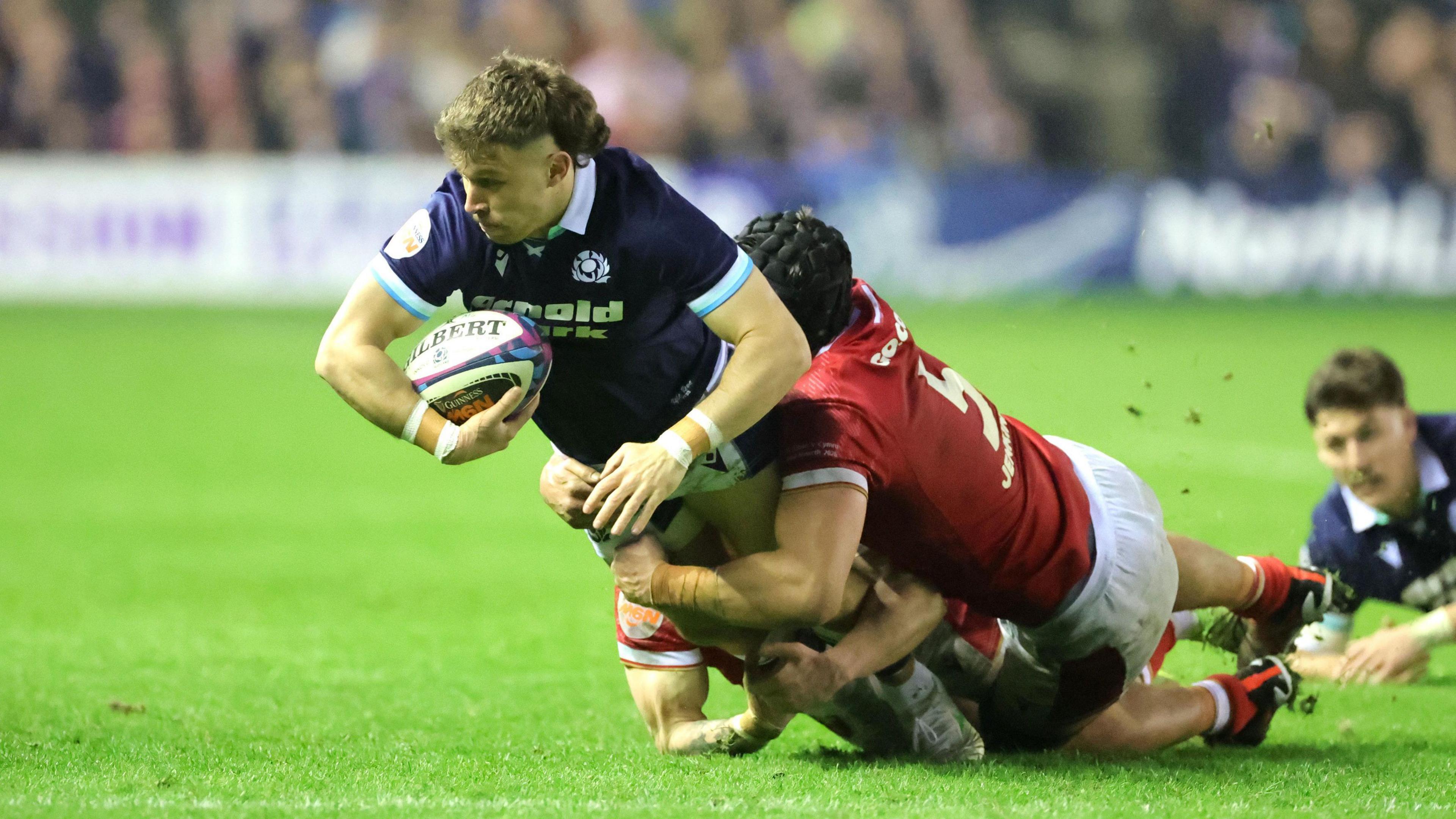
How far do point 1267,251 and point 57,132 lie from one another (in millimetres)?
14312

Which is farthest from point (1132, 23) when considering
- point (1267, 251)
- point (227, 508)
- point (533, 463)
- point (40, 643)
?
point (40, 643)

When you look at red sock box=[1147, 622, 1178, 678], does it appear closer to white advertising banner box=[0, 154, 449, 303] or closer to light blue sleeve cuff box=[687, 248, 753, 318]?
light blue sleeve cuff box=[687, 248, 753, 318]

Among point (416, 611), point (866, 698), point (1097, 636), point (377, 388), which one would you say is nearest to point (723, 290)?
point (377, 388)

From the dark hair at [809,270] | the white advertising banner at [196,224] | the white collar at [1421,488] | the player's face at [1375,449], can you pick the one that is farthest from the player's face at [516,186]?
the white advertising banner at [196,224]

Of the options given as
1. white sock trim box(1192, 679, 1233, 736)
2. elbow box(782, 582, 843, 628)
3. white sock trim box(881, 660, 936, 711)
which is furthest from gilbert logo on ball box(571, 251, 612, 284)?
white sock trim box(1192, 679, 1233, 736)

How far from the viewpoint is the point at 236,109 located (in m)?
20.7

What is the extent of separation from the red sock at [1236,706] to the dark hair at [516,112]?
8.67 feet

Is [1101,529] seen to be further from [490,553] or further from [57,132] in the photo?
[57,132]

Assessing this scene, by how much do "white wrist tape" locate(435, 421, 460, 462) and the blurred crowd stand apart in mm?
16363

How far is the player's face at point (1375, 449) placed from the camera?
628 cm

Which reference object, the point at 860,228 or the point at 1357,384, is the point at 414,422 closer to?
the point at 1357,384

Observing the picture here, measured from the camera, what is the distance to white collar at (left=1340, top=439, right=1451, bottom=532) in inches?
247

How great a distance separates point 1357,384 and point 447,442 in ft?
12.1

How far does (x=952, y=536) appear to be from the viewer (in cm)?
472
